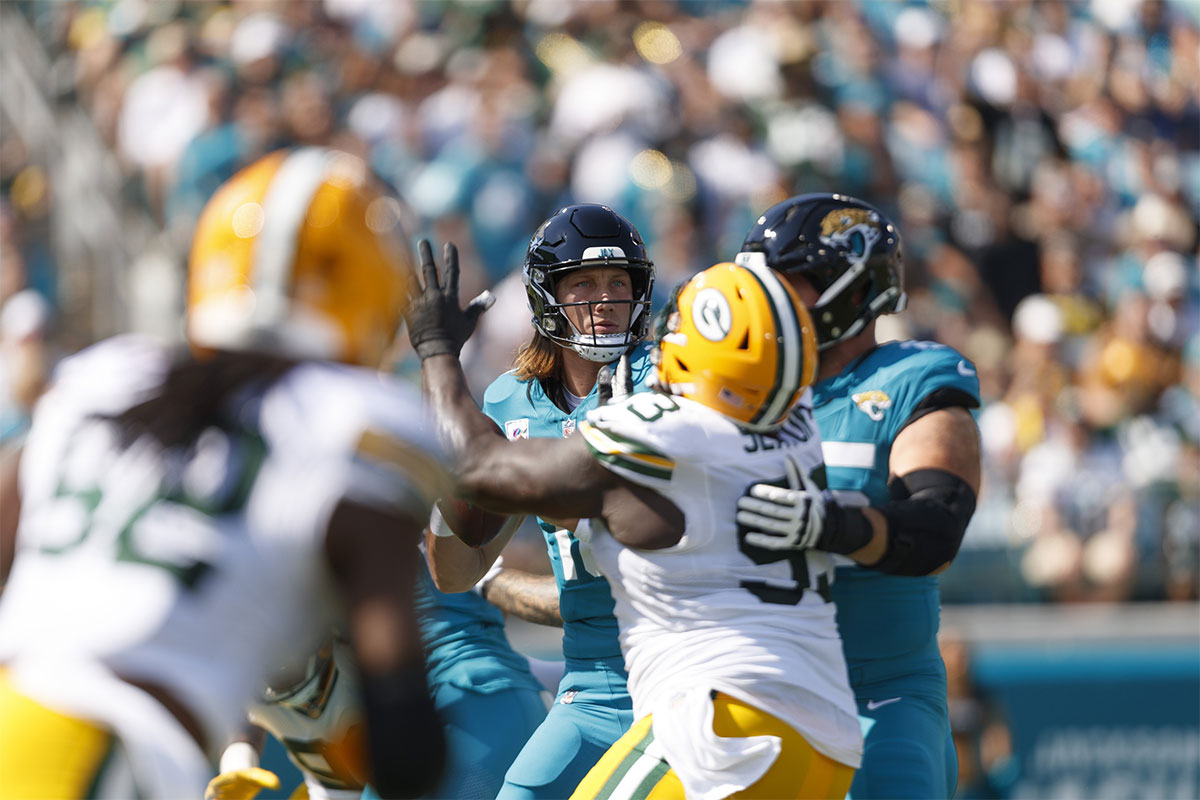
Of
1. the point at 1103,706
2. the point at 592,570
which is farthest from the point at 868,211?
the point at 1103,706

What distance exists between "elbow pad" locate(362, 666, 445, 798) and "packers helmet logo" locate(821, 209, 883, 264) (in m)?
1.95

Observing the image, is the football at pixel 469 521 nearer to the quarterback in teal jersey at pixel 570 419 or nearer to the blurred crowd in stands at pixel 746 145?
the quarterback in teal jersey at pixel 570 419

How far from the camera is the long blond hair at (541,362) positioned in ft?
14.4

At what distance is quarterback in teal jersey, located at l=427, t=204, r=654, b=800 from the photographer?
3.93 metres

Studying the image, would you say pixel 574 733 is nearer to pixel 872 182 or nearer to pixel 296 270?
pixel 296 270

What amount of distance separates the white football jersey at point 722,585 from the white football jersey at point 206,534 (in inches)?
33.3

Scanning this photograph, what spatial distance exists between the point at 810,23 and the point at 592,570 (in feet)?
29.2

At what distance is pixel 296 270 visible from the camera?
2.31 meters

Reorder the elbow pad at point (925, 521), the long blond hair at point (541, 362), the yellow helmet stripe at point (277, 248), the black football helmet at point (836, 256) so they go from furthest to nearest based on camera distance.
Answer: the long blond hair at point (541, 362) < the black football helmet at point (836, 256) < the elbow pad at point (925, 521) < the yellow helmet stripe at point (277, 248)

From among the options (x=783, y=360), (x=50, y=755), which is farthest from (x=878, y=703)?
(x=50, y=755)

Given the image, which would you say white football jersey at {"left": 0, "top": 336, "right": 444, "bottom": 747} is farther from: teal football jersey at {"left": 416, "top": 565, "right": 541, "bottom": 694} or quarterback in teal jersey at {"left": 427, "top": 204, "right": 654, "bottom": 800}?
teal football jersey at {"left": 416, "top": 565, "right": 541, "bottom": 694}

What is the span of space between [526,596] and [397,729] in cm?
240

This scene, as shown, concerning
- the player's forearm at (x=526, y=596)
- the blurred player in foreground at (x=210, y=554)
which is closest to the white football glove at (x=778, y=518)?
the blurred player in foreground at (x=210, y=554)

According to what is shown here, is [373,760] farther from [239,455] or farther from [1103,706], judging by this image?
[1103,706]
